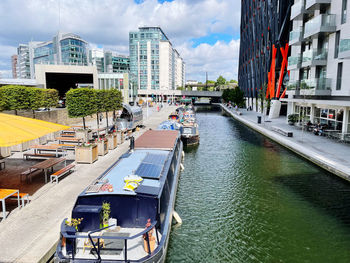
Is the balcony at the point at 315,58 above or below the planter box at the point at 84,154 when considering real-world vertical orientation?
above

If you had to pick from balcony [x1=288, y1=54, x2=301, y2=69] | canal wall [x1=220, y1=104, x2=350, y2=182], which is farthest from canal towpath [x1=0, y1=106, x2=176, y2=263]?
balcony [x1=288, y1=54, x2=301, y2=69]

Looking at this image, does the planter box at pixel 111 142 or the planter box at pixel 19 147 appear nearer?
the planter box at pixel 19 147

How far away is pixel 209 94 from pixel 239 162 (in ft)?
336

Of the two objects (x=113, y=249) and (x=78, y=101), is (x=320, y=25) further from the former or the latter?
(x=113, y=249)

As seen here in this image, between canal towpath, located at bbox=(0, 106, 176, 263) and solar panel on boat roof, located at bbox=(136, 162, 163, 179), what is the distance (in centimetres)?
300

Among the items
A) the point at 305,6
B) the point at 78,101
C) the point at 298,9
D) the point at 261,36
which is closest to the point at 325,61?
the point at 305,6

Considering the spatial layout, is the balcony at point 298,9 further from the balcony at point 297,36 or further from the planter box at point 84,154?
the planter box at point 84,154

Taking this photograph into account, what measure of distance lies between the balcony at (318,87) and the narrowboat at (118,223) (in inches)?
979

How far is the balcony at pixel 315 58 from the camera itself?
92.0ft

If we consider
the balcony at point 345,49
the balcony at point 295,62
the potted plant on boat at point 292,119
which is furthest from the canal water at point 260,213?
the balcony at point 295,62

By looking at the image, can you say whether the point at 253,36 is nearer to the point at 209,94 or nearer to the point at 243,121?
the point at 243,121

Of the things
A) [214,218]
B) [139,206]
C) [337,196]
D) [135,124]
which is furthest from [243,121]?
[139,206]

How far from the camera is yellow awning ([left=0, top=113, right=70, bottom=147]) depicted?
28.6 feet

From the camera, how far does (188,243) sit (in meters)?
9.15
